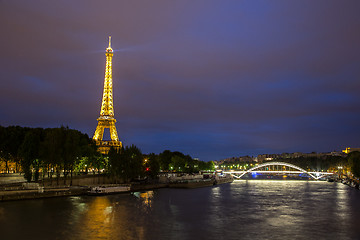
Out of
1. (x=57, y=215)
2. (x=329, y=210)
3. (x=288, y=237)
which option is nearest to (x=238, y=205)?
(x=329, y=210)

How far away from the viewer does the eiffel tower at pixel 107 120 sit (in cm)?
8750

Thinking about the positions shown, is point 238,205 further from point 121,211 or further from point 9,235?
point 9,235

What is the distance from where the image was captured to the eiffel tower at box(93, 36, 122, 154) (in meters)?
87.5

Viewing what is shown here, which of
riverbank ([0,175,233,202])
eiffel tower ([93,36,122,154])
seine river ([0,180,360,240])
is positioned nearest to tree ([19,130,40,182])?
riverbank ([0,175,233,202])

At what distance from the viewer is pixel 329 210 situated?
37812mm

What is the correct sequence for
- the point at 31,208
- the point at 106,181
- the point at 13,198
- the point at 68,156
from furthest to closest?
1. the point at 106,181
2. the point at 68,156
3. the point at 13,198
4. the point at 31,208

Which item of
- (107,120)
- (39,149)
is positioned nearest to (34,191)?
(39,149)

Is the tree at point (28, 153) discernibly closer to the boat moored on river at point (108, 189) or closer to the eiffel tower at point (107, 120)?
the boat moored on river at point (108, 189)

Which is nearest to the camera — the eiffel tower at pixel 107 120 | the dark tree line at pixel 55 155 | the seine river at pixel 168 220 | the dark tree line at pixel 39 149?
the seine river at pixel 168 220

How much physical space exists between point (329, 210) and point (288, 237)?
16.2 meters

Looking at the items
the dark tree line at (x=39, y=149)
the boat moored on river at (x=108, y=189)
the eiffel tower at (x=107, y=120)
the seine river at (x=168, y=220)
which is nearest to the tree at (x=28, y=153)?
the dark tree line at (x=39, y=149)

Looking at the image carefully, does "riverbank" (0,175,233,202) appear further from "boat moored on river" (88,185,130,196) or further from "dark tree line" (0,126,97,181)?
"dark tree line" (0,126,97,181)

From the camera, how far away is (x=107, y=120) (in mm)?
88812

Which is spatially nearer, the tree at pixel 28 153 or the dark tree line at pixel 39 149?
the tree at pixel 28 153
